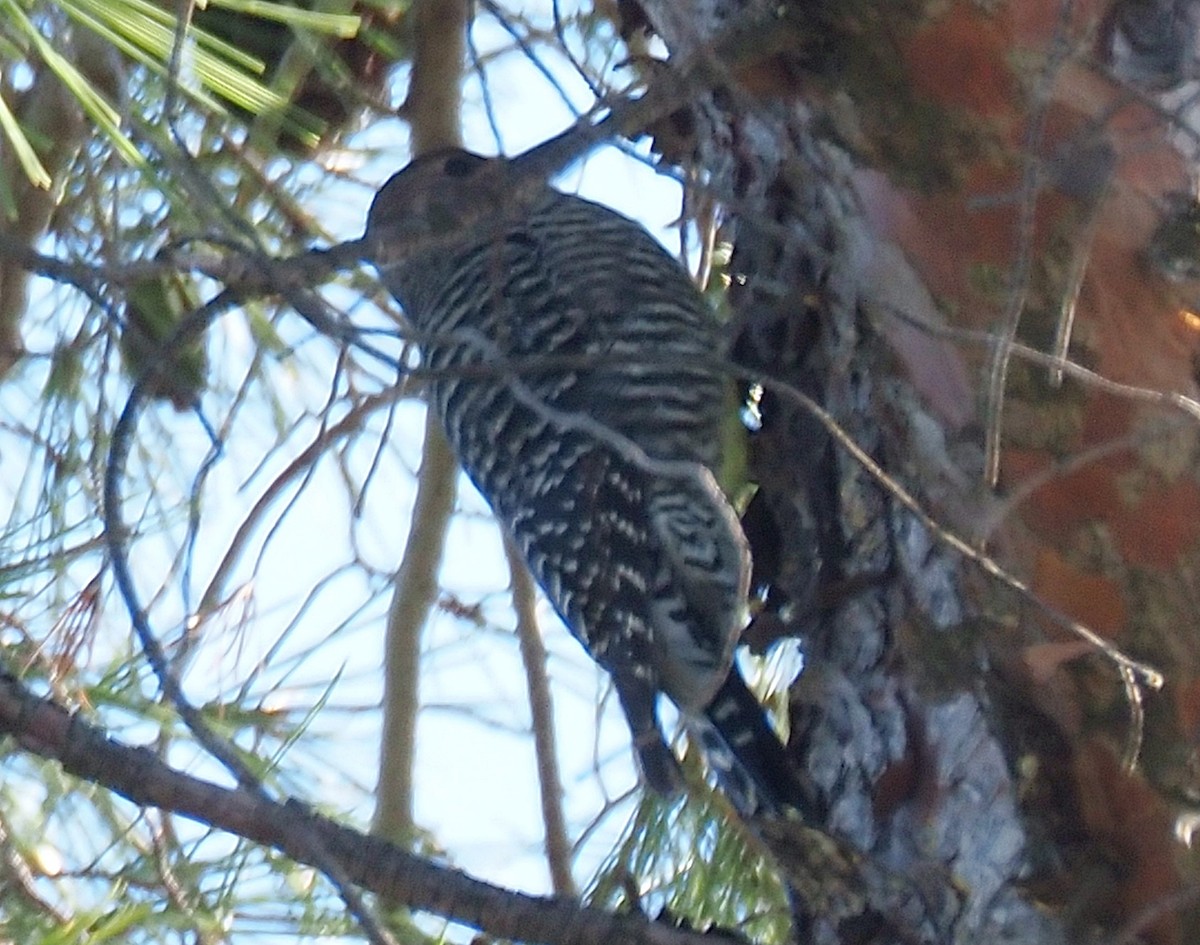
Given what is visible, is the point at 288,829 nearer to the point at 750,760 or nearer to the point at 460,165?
the point at 750,760

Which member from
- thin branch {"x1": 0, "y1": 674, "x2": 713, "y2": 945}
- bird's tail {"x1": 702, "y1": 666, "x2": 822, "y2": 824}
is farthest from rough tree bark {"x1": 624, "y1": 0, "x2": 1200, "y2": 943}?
thin branch {"x1": 0, "y1": 674, "x2": 713, "y2": 945}

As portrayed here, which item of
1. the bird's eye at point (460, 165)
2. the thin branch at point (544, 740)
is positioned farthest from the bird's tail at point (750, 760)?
the bird's eye at point (460, 165)

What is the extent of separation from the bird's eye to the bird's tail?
960 millimetres

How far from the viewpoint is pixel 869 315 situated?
5.92ft

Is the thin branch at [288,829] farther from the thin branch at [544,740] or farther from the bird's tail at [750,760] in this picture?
the thin branch at [544,740]

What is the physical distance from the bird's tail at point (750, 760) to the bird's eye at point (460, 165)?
0.96m

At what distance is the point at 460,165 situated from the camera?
2656mm

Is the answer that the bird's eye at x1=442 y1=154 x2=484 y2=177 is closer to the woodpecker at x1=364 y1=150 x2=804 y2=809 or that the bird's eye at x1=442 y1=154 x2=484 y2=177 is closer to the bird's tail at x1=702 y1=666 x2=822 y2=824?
the woodpecker at x1=364 y1=150 x2=804 y2=809

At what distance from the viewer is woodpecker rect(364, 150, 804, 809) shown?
2.12 metres

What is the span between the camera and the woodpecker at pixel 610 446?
2.12 m

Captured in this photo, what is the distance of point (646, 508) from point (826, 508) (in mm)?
448

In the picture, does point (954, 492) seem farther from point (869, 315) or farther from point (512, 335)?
point (512, 335)

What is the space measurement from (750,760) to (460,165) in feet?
3.74

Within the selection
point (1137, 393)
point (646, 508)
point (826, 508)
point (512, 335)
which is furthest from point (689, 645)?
point (1137, 393)
